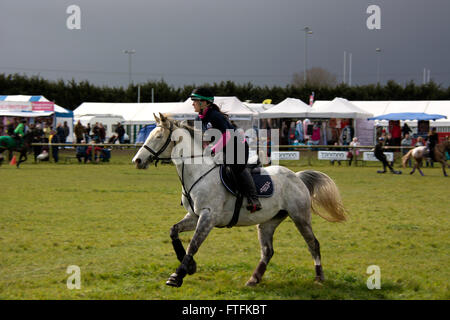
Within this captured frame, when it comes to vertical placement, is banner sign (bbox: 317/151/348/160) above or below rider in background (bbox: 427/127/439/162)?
below

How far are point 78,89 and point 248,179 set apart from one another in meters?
61.4

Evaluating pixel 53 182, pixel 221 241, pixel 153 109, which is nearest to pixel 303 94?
pixel 153 109

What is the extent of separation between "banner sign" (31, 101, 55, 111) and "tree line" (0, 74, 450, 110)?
88.1ft

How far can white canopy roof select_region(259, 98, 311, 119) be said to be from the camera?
121ft

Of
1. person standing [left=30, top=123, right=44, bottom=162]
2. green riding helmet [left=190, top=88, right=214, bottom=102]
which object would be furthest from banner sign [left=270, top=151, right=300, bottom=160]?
green riding helmet [left=190, top=88, right=214, bottom=102]

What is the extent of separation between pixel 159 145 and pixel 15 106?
112 ft

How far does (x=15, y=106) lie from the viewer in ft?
126

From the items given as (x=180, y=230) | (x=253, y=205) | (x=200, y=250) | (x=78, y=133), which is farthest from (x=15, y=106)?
(x=253, y=205)

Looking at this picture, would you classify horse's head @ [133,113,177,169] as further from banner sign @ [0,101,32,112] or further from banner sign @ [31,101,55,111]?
banner sign @ [0,101,32,112]

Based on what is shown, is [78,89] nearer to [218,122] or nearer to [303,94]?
[303,94]

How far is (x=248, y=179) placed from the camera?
715cm

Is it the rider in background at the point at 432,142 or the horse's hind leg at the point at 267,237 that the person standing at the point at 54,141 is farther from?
the horse's hind leg at the point at 267,237

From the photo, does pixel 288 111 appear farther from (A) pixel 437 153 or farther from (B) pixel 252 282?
(B) pixel 252 282

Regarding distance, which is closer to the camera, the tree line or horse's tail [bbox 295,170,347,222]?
horse's tail [bbox 295,170,347,222]
